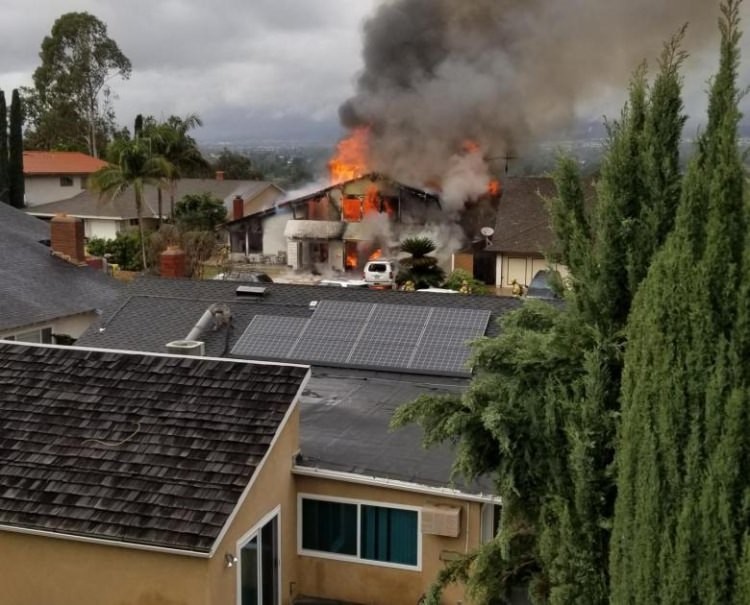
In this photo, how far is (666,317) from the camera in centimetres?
557

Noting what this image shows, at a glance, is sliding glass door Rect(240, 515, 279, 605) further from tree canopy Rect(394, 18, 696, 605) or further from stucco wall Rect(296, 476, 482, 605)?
tree canopy Rect(394, 18, 696, 605)

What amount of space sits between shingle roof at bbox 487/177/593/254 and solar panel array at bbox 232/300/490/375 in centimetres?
2001

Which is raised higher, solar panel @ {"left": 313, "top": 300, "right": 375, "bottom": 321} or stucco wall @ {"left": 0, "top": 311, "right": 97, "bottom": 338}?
solar panel @ {"left": 313, "top": 300, "right": 375, "bottom": 321}

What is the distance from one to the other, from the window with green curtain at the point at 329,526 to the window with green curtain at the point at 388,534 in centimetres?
15

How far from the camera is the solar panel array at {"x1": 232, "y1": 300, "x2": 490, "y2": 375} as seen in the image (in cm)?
1382

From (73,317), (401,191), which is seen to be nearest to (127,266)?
(401,191)

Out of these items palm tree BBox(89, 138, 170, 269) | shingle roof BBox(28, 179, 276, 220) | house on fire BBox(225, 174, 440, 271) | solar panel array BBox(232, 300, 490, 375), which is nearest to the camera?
solar panel array BBox(232, 300, 490, 375)

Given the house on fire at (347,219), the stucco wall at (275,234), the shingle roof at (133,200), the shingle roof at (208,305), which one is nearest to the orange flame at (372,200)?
the house on fire at (347,219)

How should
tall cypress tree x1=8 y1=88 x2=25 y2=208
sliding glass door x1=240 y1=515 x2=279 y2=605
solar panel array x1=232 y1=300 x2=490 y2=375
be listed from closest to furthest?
sliding glass door x1=240 y1=515 x2=279 y2=605 → solar panel array x1=232 y1=300 x2=490 y2=375 → tall cypress tree x1=8 y1=88 x2=25 y2=208

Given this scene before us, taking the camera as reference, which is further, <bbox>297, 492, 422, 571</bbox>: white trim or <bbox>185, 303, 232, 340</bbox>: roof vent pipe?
<bbox>185, 303, 232, 340</bbox>: roof vent pipe

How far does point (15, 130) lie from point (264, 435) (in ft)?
153

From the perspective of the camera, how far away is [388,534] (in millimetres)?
9625

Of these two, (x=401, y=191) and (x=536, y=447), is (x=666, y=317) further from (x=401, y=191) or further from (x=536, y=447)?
(x=401, y=191)

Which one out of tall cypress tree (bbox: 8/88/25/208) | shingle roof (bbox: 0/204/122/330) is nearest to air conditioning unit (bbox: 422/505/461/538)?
shingle roof (bbox: 0/204/122/330)
